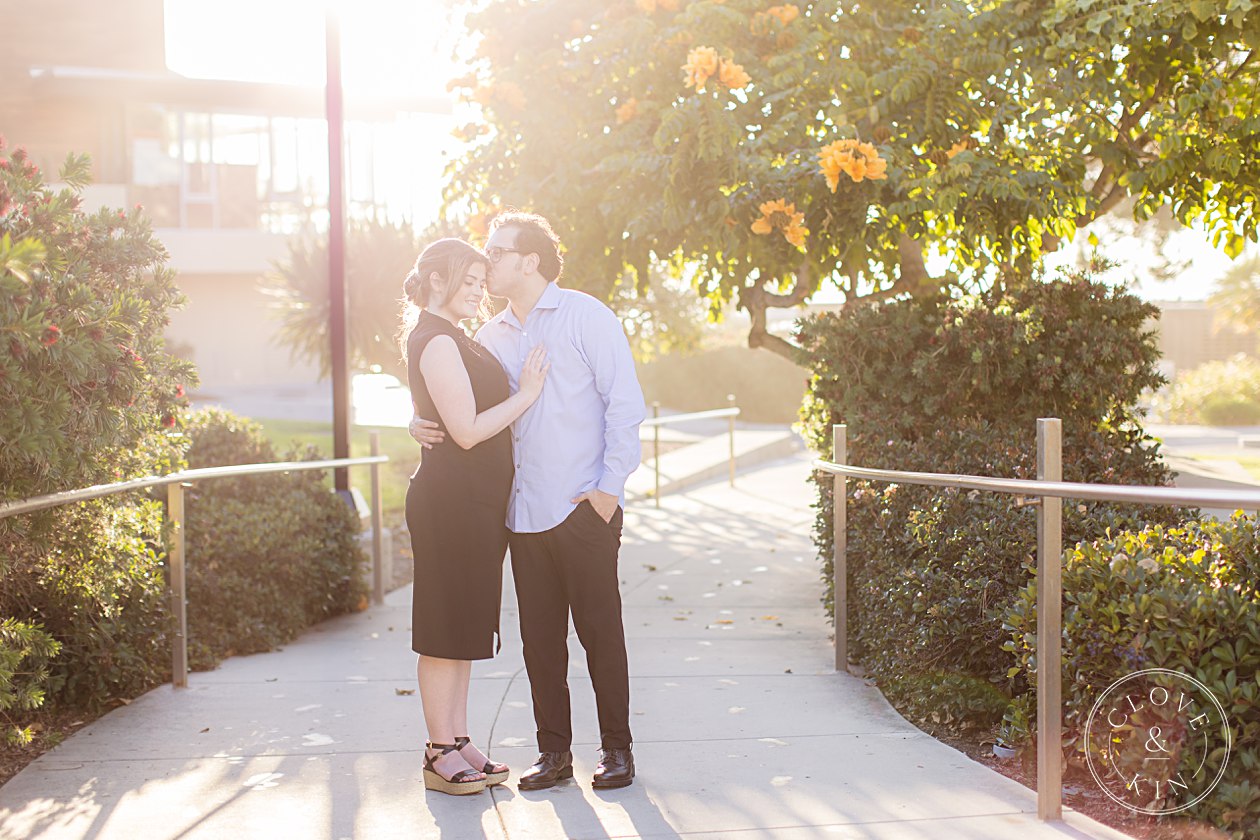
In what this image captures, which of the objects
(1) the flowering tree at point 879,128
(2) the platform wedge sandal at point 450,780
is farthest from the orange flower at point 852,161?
(2) the platform wedge sandal at point 450,780

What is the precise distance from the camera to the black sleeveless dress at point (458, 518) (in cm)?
438

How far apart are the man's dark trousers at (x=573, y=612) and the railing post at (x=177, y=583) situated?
2038 millimetres

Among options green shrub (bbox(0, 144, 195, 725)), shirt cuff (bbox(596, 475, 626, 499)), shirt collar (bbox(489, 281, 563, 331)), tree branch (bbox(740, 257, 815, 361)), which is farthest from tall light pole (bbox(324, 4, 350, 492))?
shirt cuff (bbox(596, 475, 626, 499))

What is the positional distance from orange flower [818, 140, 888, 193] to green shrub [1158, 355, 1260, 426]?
20320 millimetres

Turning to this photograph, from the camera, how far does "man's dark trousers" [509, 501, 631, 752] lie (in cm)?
441

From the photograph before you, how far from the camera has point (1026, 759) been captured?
458cm

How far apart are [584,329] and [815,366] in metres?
3.40

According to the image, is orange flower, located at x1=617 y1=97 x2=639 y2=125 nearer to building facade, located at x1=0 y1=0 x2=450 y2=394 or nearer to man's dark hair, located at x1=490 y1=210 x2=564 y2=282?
man's dark hair, located at x1=490 y1=210 x2=564 y2=282

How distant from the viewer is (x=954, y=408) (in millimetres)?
7234

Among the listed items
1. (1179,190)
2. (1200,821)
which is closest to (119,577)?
(1200,821)

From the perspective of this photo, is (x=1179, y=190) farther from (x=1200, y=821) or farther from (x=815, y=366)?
(x=1200, y=821)

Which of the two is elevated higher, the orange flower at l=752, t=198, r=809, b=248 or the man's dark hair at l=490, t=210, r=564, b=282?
the orange flower at l=752, t=198, r=809, b=248

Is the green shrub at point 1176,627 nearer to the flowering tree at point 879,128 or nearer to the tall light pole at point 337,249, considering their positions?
the flowering tree at point 879,128

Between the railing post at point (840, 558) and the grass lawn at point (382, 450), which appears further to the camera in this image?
the grass lawn at point (382, 450)
